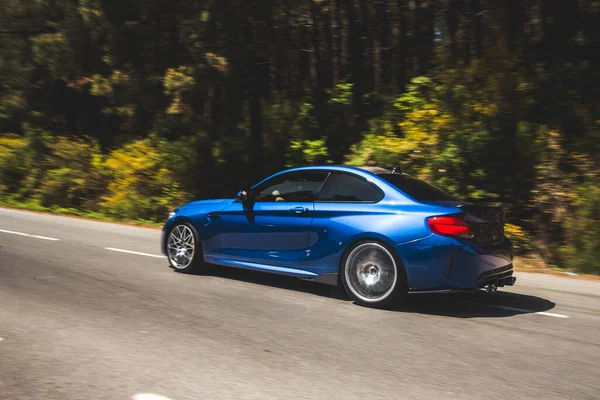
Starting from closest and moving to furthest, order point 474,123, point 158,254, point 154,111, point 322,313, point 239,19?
point 322,313
point 158,254
point 474,123
point 239,19
point 154,111

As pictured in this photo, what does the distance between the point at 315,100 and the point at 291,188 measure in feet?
33.1

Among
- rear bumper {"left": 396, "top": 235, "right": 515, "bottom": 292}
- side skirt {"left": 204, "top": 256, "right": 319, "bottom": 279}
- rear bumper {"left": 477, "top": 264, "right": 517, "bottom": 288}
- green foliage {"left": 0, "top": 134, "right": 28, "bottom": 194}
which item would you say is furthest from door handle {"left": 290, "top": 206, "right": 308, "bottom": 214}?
green foliage {"left": 0, "top": 134, "right": 28, "bottom": 194}

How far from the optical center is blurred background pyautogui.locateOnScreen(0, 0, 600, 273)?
12336mm

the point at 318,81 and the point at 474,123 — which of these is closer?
the point at 474,123

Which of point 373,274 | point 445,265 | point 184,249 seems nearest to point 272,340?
point 373,274

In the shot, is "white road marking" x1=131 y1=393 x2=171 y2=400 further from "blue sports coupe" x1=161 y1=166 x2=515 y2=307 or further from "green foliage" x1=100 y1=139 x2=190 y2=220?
"green foliage" x1=100 y1=139 x2=190 y2=220

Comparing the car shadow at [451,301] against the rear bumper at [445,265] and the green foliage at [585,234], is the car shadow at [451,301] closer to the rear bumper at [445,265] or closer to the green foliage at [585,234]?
the rear bumper at [445,265]

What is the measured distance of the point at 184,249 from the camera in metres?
8.66

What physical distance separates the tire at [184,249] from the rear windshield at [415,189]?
9.15ft

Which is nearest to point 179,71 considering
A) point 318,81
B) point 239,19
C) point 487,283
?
point 239,19

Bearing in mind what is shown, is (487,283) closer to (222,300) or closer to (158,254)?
(222,300)

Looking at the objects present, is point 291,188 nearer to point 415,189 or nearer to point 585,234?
point 415,189

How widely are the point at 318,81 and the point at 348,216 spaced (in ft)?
41.0

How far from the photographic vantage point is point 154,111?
19.6 m
